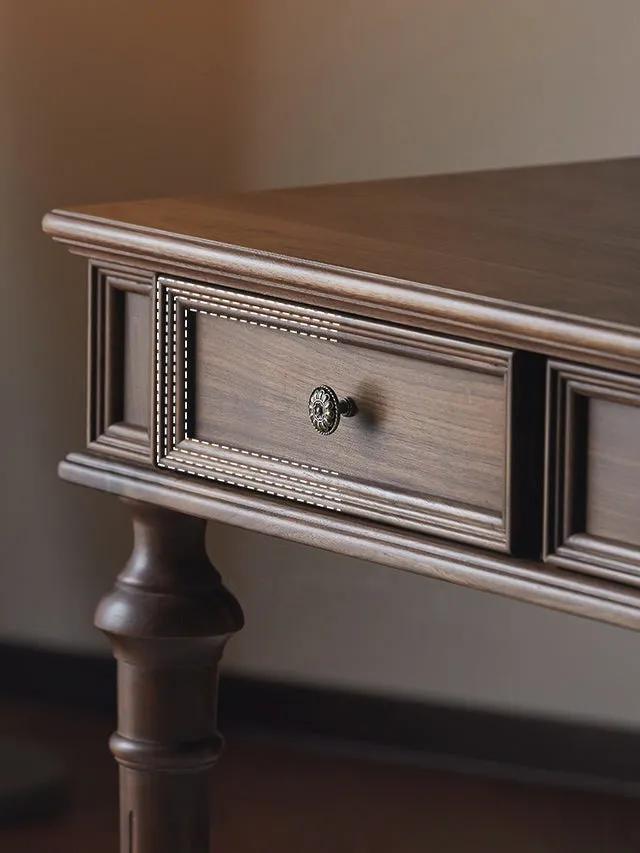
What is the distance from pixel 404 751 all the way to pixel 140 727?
0.89 m

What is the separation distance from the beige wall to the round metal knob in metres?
0.91

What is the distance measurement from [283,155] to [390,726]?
2.31 feet

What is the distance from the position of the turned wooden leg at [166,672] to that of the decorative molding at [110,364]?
0.05 meters

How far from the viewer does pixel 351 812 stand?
6.16ft

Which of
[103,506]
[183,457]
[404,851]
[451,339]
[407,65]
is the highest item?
[407,65]

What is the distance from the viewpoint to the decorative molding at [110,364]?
3.47 feet

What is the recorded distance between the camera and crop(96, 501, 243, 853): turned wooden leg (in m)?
1.12

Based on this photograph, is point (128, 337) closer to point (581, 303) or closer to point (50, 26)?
point (581, 303)

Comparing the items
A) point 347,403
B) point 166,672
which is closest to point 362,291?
point 347,403

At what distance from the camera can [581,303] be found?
821mm

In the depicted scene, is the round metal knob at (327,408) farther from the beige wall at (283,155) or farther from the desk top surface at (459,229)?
the beige wall at (283,155)

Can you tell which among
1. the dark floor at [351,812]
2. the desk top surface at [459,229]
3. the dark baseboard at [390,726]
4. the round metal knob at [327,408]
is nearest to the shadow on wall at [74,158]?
the dark baseboard at [390,726]

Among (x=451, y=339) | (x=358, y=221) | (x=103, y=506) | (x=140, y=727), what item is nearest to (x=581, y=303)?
(x=451, y=339)

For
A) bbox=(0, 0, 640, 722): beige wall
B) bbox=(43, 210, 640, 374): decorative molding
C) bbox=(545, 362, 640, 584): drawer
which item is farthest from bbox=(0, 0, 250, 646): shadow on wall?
bbox=(545, 362, 640, 584): drawer
